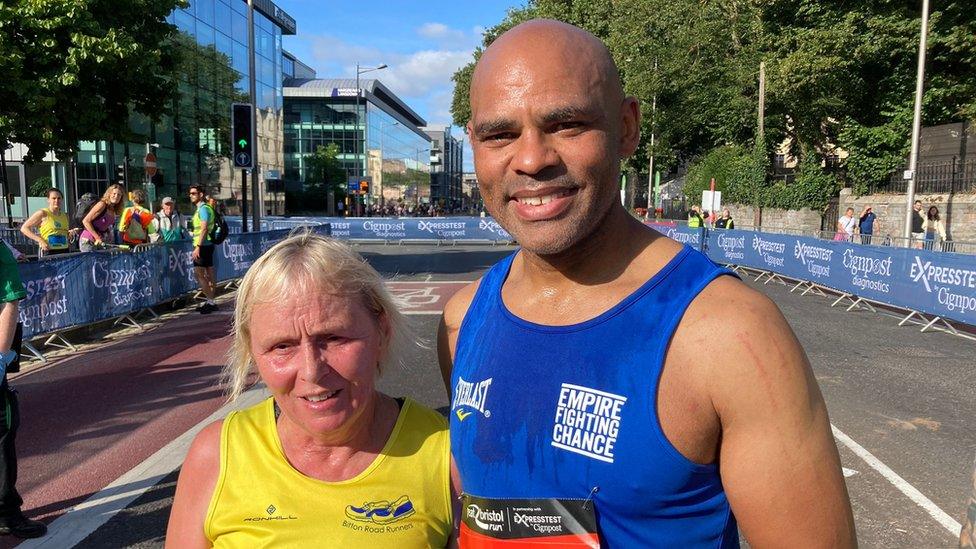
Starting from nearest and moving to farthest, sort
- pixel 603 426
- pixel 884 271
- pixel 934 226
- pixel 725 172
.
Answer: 1. pixel 603 426
2. pixel 884 271
3. pixel 934 226
4. pixel 725 172

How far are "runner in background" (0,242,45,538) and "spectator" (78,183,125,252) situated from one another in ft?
26.2

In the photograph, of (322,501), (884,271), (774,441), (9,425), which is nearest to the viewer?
(774,441)

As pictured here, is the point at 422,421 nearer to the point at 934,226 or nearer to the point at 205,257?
the point at 205,257

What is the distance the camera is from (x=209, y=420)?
5.76 m

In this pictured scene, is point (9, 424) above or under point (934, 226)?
under

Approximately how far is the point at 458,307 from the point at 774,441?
1.02 m

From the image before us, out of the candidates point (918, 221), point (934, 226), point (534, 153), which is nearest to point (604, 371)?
point (534, 153)

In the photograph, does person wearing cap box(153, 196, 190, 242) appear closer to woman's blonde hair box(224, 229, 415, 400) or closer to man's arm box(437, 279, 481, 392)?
woman's blonde hair box(224, 229, 415, 400)

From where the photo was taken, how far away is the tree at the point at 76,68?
40.6 ft

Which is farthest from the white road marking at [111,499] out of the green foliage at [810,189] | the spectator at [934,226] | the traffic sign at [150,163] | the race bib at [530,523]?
the green foliage at [810,189]

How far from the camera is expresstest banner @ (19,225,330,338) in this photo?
7.81 meters

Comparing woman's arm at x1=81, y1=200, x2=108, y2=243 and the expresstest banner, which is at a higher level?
woman's arm at x1=81, y1=200, x2=108, y2=243

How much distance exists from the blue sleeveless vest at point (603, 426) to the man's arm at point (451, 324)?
1.36 feet

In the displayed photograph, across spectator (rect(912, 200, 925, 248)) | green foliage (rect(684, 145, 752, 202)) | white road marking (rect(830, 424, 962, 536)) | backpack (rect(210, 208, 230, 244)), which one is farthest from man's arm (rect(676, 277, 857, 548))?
green foliage (rect(684, 145, 752, 202))
